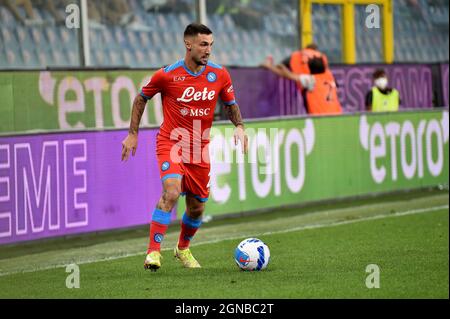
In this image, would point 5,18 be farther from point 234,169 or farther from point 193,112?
point 193,112

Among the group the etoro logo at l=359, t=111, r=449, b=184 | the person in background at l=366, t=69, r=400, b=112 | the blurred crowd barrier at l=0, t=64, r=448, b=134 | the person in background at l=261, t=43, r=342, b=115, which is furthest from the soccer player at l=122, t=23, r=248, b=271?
the person in background at l=366, t=69, r=400, b=112

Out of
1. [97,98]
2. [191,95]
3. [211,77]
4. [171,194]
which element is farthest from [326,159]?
[171,194]

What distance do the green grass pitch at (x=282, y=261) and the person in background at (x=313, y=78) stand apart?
115 inches

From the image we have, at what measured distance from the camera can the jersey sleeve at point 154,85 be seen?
1040 centimetres

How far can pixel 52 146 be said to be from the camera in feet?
43.3

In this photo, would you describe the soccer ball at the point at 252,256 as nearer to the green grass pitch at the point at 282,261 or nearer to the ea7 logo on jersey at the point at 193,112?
the green grass pitch at the point at 282,261

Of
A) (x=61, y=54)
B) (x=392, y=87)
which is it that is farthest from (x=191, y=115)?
(x=392, y=87)

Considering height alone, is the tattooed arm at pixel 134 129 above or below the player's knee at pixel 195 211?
above

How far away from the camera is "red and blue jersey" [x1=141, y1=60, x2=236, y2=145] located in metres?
10.4

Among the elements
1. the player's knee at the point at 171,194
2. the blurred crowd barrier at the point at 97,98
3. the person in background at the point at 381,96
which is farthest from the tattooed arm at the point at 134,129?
the person in background at the point at 381,96

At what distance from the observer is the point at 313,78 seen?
18.8 m

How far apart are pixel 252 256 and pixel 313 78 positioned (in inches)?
348

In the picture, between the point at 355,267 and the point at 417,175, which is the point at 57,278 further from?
the point at 417,175

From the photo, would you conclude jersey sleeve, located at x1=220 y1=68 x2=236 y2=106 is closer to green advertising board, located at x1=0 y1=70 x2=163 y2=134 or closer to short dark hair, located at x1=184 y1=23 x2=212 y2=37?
short dark hair, located at x1=184 y1=23 x2=212 y2=37
